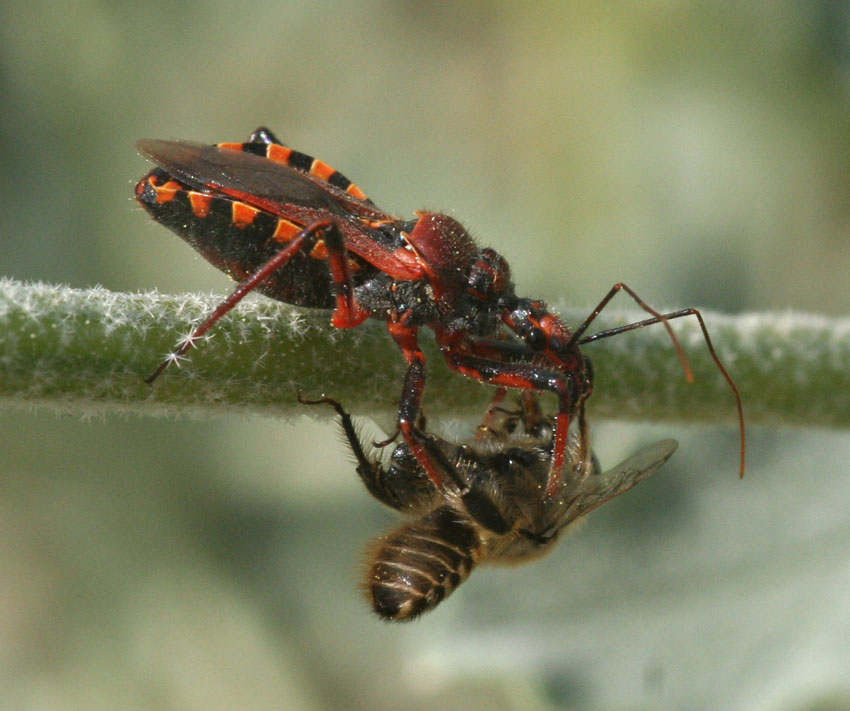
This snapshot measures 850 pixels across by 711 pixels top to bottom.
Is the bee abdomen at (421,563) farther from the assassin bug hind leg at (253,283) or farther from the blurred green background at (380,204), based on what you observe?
the blurred green background at (380,204)

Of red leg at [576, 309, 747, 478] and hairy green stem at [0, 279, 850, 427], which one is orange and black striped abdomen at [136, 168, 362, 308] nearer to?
hairy green stem at [0, 279, 850, 427]

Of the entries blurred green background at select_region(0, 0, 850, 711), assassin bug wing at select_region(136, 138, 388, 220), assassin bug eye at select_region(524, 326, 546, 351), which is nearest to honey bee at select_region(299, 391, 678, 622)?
assassin bug eye at select_region(524, 326, 546, 351)

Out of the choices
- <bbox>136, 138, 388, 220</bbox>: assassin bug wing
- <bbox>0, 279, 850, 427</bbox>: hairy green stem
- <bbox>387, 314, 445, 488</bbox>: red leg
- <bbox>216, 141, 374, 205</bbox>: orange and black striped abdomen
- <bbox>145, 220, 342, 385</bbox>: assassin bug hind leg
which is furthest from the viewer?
<bbox>216, 141, 374, 205</bbox>: orange and black striped abdomen

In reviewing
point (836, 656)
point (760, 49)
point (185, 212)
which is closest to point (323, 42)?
point (760, 49)

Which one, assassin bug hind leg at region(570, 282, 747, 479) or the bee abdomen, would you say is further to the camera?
assassin bug hind leg at region(570, 282, 747, 479)

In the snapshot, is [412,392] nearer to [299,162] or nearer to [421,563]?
[421,563]

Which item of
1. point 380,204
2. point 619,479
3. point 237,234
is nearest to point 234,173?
point 237,234
